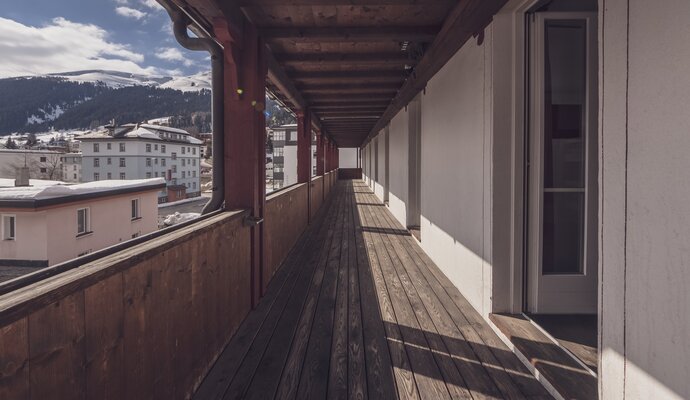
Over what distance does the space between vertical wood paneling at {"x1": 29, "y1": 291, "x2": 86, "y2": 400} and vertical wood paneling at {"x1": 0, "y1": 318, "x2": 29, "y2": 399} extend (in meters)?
0.02

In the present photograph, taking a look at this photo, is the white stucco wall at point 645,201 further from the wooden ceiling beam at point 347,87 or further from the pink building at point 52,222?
the pink building at point 52,222

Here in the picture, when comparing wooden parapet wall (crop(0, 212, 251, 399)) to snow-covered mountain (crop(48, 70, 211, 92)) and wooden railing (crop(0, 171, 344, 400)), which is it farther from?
snow-covered mountain (crop(48, 70, 211, 92))

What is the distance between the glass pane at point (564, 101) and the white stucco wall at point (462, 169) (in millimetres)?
409

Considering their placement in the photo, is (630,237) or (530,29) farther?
(530,29)

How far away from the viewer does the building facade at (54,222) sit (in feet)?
40.2

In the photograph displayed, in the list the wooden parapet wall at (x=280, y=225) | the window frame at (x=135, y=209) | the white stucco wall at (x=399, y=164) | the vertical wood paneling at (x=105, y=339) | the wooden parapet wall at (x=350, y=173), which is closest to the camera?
the vertical wood paneling at (x=105, y=339)

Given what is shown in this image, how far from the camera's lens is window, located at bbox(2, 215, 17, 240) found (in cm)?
1225

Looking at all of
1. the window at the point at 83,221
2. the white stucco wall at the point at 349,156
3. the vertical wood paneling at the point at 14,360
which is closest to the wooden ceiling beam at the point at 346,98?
the vertical wood paneling at the point at 14,360

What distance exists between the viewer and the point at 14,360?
0.86 m

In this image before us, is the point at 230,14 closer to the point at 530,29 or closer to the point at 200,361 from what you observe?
the point at 530,29

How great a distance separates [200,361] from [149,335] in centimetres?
61

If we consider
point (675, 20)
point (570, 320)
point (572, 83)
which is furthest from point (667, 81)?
point (570, 320)

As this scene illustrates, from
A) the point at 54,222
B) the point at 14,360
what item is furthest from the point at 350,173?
the point at 14,360

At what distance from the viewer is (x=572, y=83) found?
2484 mm
